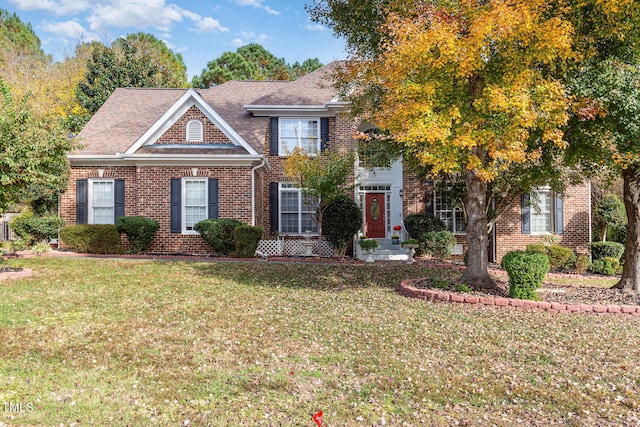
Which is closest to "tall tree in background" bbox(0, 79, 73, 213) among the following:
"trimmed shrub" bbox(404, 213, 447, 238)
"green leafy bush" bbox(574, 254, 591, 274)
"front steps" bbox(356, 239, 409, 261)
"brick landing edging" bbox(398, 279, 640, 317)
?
"brick landing edging" bbox(398, 279, 640, 317)

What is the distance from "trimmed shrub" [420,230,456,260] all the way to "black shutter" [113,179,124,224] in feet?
36.1

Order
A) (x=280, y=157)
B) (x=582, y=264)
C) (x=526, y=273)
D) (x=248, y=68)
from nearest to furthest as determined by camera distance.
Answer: (x=526, y=273)
(x=582, y=264)
(x=280, y=157)
(x=248, y=68)

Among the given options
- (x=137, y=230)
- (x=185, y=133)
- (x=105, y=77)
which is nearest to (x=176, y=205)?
(x=137, y=230)

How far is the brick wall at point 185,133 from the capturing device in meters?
16.8

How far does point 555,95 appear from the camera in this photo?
8188 mm

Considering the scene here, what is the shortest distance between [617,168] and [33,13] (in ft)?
156

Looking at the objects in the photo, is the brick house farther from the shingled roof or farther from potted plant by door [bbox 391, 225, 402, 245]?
potted plant by door [bbox 391, 225, 402, 245]

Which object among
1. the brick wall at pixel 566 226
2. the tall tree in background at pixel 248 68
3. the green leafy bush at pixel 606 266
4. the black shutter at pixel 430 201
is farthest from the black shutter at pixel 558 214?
the tall tree in background at pixel 248 68

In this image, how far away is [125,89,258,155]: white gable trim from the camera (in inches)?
644

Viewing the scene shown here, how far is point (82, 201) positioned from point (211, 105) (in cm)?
645

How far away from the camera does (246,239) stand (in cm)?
1519

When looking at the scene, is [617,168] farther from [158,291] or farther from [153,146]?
[153,146]

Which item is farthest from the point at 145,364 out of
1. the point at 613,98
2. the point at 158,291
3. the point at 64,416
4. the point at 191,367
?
the point at 613,98

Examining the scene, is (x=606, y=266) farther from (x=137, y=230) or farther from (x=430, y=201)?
(x=137, y=230)
